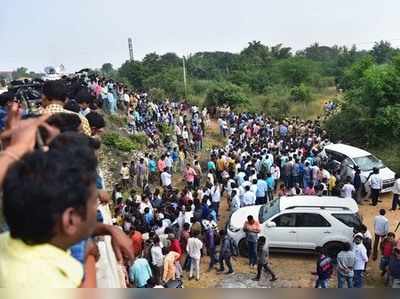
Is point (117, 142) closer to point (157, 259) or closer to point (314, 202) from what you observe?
point (314, 202)

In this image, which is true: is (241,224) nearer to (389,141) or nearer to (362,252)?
(362,252)

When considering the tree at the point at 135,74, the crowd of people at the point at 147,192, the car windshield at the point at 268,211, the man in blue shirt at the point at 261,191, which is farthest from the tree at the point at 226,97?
the car windshield at the point at 268,211

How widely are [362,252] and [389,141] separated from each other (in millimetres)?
11663

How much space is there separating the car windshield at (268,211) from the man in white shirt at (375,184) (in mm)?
3420

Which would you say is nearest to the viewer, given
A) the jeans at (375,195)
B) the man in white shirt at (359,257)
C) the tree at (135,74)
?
the man in white shirt at (359,257)

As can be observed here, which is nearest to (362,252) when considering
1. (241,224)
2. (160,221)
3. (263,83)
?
(241,224)

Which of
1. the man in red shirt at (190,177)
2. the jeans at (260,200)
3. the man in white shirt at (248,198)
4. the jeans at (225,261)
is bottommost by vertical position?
the jeans at (225,261)

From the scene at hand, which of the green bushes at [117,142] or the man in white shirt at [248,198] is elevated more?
the green bushes at [117,142]

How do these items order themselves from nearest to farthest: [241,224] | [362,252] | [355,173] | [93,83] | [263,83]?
[362,252]
[241,224]
[355,173]
[93,83]
[263,83]

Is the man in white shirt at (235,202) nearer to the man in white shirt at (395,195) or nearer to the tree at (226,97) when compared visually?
the man in white shirt at (395,195)

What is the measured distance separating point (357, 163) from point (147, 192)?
252 inches

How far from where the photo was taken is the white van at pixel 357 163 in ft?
47.4

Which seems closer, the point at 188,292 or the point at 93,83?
the point at 188,292

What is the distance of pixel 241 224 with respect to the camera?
11.2 metres
